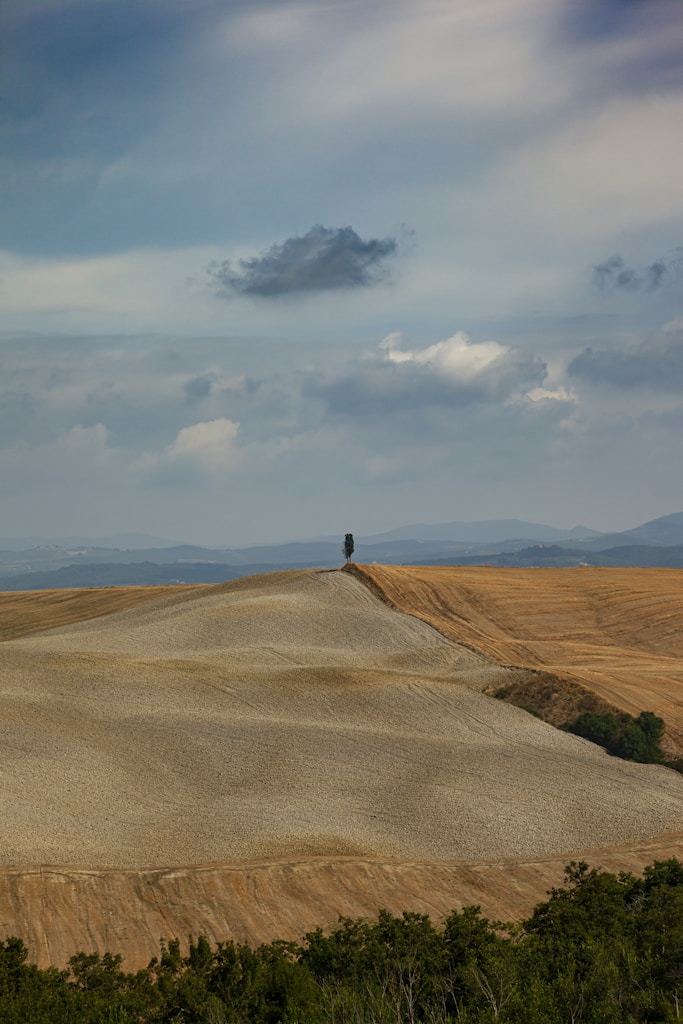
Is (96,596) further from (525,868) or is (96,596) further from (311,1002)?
(311,1002)

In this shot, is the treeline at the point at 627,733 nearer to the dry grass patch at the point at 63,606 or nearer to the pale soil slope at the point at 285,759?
the pale soil slope at the point at 285,759

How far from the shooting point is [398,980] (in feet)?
82.9

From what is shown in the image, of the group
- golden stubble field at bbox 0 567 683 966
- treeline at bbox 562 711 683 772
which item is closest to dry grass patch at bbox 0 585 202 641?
golden stubble field at bbox 0 567 683 966

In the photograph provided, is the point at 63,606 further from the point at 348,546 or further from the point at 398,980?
the point at 398,980

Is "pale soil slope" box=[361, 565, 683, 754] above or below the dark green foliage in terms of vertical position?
above

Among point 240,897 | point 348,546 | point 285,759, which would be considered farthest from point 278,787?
point 348,546

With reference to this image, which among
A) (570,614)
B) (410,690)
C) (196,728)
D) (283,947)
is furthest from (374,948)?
(570,614)

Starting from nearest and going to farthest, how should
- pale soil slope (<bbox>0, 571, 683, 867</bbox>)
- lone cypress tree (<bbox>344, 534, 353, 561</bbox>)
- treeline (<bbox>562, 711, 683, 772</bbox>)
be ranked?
pale soil slope (<bbox>0, 571, 683, 867</bbox>), treeline (<bbox>562, 711, 683, 772</bbox>), lone cypress tree (<bbox>344, 534, 353, 561</bbox>)

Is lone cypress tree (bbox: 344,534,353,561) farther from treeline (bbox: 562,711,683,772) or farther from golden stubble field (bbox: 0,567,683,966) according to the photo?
treeline (bbox: 562,711,683,772)

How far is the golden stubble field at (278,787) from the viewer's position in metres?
34.2

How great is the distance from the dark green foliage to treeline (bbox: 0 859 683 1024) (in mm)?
23675

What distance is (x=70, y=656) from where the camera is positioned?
65688 millimetres

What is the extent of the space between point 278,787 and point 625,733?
1995cm

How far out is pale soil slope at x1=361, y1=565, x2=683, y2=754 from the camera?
6288 cm
